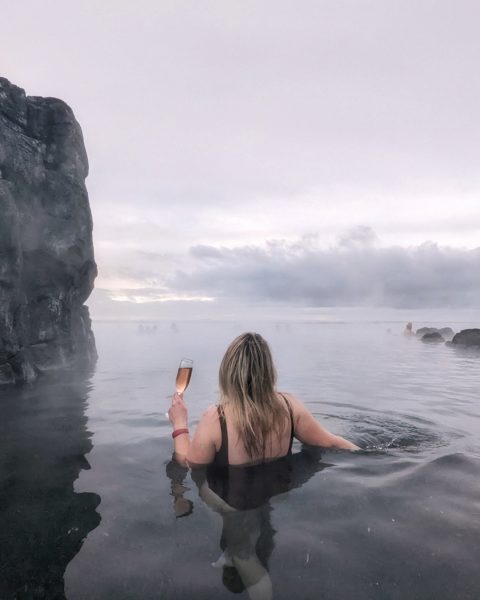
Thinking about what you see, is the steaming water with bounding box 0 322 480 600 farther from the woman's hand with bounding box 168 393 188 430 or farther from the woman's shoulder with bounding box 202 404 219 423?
the woman's shoulder with bounding box 202 404 219 423

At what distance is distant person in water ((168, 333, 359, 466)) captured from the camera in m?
4.42

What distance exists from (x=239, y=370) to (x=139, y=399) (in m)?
9.92

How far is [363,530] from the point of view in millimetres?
3977

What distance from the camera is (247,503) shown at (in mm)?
4375

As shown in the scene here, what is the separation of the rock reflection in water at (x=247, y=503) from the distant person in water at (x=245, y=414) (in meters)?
0.25

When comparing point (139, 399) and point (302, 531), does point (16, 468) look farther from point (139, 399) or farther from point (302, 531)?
point (139, 399)

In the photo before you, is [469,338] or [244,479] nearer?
[244,479]

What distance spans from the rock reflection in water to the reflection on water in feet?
4.16

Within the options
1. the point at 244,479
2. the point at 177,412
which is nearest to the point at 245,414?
the point at 244,479

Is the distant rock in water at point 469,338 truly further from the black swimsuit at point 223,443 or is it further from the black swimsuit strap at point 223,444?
the black swimsuit strap at point 223,444

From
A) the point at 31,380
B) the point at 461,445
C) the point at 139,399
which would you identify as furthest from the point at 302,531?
the point at 31,380

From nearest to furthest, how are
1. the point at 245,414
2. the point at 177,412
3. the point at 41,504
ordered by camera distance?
the point at 245,414 → the point at 41,504 → the point at 177,412

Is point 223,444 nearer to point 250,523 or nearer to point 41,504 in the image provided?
point 250,523

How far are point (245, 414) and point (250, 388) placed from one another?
303mm
